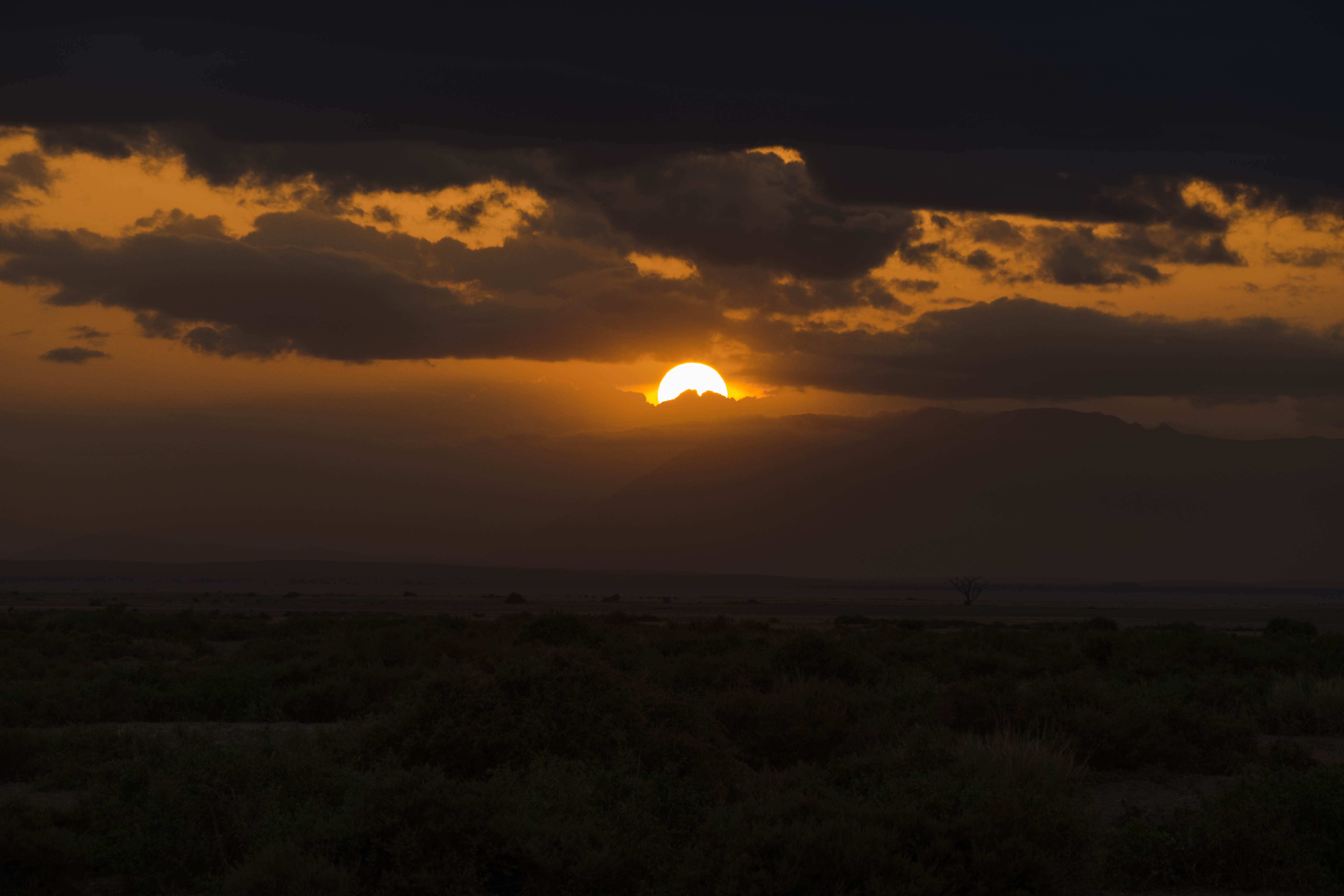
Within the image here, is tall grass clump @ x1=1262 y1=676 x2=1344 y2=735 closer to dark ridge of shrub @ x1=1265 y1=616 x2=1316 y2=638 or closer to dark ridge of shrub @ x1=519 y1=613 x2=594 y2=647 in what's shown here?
dark ridge of shrub @ x1=519 y1=613 x2=594 y2=647

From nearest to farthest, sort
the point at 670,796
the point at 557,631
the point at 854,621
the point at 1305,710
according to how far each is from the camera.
Answer: the point at 670,796 < the point at 1305,710 < the point at 557,631 < the point at 854,621

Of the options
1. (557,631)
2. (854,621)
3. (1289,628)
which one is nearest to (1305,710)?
(557,631)

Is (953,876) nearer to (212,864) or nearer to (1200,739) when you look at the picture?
(212,864)

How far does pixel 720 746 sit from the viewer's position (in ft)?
44.1

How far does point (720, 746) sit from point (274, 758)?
5082 millimetres

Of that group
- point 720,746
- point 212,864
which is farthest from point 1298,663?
point 212,864

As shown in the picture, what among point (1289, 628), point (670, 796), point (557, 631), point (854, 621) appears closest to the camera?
point (670, 796)

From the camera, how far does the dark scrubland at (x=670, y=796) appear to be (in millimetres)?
9664

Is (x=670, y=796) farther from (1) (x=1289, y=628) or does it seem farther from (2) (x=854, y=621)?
(2) (x=854, y=621)

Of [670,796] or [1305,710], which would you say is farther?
[1305,710]

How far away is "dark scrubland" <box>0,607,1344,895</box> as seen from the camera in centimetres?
966

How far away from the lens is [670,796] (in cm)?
1182

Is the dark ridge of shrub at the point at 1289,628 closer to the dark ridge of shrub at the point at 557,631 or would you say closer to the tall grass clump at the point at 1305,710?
the tall grass clump at the point at 1305,710

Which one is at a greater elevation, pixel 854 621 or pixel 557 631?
pixel 557 631
